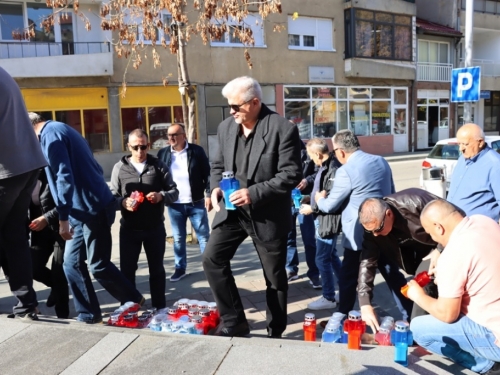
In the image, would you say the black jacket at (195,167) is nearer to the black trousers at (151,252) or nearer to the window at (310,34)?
the black trousers at (151,252)

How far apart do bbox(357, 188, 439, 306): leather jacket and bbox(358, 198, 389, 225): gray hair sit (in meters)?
0.22

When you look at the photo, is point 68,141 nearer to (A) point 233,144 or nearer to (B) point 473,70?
(A) point 233,144

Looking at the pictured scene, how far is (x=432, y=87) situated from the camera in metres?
26.7

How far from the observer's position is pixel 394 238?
3.70 metres

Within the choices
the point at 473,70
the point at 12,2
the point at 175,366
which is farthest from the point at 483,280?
the point at 12,2

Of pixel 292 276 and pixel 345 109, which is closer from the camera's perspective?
pixel 292 276

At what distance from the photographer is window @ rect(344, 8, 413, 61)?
22.9 meters

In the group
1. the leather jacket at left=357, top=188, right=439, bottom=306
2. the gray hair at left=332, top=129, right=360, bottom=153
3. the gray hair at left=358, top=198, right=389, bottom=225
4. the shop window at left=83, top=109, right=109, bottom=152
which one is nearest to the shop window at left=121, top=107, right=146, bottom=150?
the shop window at left=83, top=109, right=109, bottom=152

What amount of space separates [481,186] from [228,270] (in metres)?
2.62

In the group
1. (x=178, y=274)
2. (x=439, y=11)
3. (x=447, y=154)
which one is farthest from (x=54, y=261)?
(x=439, y=11)

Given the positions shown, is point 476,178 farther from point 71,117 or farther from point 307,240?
point 71,117

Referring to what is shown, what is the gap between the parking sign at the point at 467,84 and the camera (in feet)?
33.3

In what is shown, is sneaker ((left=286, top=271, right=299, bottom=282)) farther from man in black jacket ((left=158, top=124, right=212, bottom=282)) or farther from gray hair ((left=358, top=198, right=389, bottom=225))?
gray hair ((left=358, top=198, right=389, bottom=225))

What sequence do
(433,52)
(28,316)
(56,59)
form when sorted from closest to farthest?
(28,316) < (56,59) < (433,52)
